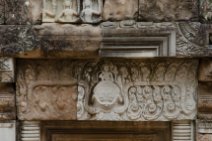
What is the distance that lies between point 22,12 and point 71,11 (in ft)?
1.09

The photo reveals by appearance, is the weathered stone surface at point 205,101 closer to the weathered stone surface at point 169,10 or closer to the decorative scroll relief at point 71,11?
the weathered stone surface at point 169,10

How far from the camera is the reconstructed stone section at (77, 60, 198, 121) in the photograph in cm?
370

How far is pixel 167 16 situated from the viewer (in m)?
3.61

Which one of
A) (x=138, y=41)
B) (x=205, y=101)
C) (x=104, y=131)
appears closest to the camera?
(x=138, y=41)

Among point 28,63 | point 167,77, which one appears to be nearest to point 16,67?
point 28,63

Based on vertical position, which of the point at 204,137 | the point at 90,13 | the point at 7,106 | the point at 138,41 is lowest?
the point at 204,137

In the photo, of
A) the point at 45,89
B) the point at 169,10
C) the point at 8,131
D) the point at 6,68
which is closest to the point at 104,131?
the point at 45,89

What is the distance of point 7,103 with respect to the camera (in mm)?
3676

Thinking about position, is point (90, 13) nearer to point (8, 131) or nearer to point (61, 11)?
point (61, 11)

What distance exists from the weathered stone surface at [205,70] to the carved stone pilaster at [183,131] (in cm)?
34

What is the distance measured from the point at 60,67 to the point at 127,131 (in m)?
0.68

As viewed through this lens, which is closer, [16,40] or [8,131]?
[16,40]

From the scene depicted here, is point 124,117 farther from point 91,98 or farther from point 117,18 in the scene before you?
point 117,18

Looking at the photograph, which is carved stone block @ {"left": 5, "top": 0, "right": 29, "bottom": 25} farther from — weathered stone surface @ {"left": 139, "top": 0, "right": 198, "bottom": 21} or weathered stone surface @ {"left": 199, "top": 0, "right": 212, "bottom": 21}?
weathered stone surface @ {"left": 199, "top": 0, "right": 212, "bottom": 21}
